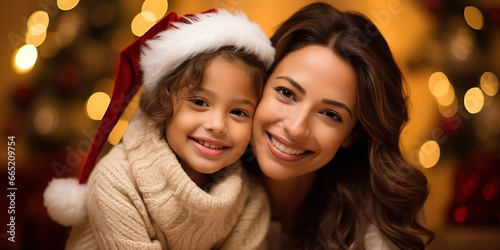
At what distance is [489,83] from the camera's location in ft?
7.52

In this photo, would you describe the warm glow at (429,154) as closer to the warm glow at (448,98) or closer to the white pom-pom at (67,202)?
the warm glow at (448,98)

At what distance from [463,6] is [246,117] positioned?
140 centimetres

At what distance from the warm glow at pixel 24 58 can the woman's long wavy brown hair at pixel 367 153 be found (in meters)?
1.04

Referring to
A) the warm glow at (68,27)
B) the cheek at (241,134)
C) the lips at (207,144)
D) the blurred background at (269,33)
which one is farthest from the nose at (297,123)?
the warm glow at (68,27)

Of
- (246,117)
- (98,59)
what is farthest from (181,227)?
(98,59)

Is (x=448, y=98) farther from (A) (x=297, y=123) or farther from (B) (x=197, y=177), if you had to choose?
(B) (x=197, y=177)

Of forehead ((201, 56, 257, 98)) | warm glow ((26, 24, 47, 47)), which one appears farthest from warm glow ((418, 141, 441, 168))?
warm glow ((26, 24, 47, 47))

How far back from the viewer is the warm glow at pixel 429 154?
2.37m

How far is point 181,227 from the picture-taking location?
4.53ft

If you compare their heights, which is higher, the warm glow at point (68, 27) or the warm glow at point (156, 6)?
the warm glow at point (156, 6)

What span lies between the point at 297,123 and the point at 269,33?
1.08 meters

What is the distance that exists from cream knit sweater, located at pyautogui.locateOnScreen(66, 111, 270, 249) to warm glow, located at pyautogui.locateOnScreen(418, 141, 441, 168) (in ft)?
4.15

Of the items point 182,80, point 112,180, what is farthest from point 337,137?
point 112,180

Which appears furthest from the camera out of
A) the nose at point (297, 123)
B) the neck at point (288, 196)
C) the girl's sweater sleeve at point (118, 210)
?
the neck at point (288, 196)
